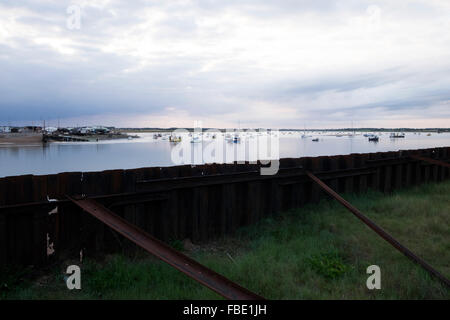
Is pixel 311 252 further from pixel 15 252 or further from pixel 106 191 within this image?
pixel 15 252

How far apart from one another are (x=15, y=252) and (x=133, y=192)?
2.09 m

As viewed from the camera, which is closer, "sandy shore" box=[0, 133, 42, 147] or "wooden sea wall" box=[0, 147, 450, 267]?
"wooden sea wall" box=[0, 147, 450, 267]

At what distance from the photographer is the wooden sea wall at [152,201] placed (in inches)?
194

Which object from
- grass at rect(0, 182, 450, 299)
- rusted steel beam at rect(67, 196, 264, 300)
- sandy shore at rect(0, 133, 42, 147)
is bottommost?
grass at rect(0, 182, 450, 299)

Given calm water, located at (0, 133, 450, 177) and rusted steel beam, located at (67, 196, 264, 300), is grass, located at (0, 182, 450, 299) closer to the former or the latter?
rusted steel beam, located at (67, 196, 264, 300)

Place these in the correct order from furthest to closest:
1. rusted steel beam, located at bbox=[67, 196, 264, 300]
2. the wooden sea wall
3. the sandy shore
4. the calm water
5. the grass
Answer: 1. the sandy shore
2. the calm water
3. the wooden sea wall
4. the grass
5. rusted steel beam, located at bbox=[67, 196, 264, 300]

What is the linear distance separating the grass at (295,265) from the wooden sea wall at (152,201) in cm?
35

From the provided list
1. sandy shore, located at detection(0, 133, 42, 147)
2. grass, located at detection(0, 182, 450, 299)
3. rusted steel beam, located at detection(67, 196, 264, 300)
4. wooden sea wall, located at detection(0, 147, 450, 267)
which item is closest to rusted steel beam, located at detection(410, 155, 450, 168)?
grass, located at detection(0, 182, 450, 299)

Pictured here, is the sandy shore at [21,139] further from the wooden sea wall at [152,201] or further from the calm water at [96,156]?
the wooden sea wall at [152,201]

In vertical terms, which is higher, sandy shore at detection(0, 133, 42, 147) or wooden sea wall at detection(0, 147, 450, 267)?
sandy shore at detection(0, 133, 42, 147)

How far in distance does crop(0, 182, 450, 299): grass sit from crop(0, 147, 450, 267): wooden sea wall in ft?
1.15

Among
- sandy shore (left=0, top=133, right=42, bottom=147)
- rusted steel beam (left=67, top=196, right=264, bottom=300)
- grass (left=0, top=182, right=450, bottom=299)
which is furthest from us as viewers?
sandy shore (left=0, top=133, right=42, bottom=147)

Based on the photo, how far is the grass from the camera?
171 inches
